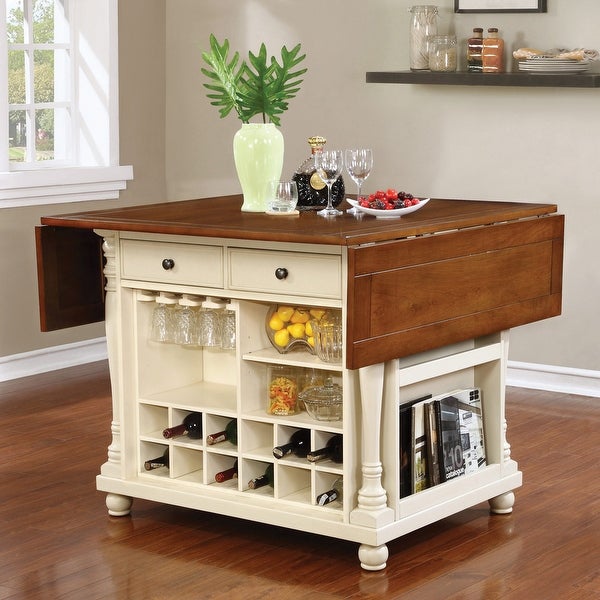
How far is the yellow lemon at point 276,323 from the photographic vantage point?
323 centimetres

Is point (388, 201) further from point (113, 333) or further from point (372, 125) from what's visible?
point (372, 125)

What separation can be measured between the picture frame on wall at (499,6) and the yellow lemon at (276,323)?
2.32m

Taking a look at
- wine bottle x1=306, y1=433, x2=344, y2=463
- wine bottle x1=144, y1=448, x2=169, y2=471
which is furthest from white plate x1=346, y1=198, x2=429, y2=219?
wine bottle x1=144, y1=448, x2=169, y2=471

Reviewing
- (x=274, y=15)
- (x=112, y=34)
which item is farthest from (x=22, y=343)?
(x=274, y=15)

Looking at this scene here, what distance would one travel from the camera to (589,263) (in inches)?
197

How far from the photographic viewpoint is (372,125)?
18.0ft

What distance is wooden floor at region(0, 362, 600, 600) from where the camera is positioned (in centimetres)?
297

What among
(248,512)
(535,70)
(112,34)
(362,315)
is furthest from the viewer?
(112,34)

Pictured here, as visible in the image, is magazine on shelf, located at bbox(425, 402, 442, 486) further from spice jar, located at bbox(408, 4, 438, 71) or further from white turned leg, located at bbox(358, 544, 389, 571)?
spice jar, located at bbox(408, 4, 438, 71)

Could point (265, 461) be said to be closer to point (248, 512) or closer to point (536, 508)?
point (248, 512)

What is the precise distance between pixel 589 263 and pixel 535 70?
2.68 feet

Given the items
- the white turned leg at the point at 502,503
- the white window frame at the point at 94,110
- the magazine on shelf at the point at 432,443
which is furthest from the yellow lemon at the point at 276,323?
the white window frame at the point at 94,110

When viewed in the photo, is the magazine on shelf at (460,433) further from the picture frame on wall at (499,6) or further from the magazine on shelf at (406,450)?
the picture frame on wall at (499,6)

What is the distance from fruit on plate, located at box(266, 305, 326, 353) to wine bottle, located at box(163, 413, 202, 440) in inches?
14.0
